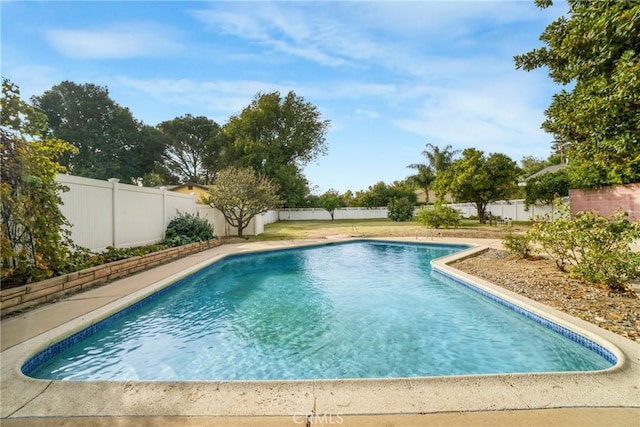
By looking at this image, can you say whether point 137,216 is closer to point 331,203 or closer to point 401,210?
point 401,210

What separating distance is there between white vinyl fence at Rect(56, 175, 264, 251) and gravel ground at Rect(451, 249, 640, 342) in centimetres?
854

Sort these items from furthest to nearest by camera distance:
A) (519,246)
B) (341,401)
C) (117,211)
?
(519,246)
(117,211)
(341,401)

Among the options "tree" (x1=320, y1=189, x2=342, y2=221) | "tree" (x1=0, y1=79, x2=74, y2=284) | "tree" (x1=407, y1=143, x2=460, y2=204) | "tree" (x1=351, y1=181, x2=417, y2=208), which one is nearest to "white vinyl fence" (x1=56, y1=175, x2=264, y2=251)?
"tree" (x1=0, y1=79, x2=74, y2=284)

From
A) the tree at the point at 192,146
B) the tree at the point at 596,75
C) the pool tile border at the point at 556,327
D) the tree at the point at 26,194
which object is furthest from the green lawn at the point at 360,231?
the tree at the point at 192,146

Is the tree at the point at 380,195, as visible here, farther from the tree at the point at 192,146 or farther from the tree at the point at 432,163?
the tree at the point at 192,146

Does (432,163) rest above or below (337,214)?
above

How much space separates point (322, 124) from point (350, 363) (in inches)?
1189

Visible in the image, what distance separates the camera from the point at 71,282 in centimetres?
531

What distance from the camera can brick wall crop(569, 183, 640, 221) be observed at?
1379cm

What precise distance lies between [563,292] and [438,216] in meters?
11.8

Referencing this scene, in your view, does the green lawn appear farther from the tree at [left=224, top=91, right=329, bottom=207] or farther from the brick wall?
the tree at [left=224, top=91, right=329, bottom=207]

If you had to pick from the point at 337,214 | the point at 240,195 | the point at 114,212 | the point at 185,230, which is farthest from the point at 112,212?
the point at 337,214

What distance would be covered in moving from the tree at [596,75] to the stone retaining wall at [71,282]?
28.2ft

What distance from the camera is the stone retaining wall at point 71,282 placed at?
427 centimetres
